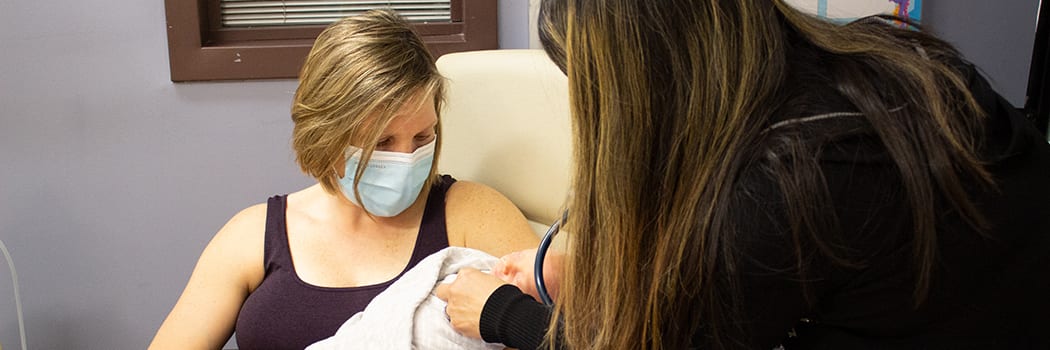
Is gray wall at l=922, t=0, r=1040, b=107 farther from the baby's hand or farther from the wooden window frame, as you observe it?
the baby's hand

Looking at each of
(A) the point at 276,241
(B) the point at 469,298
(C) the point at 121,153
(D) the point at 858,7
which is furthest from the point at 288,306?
(D) the point at 858,7

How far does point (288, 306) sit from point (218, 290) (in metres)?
0.14

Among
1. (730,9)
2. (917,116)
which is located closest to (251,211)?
(730,9)

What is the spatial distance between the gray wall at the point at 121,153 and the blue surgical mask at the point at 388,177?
0.72 meters

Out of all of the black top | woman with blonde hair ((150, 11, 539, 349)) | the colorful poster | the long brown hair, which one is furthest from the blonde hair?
the colorful poster

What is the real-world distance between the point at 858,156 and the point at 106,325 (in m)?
2.12

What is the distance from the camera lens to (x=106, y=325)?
2.42 m

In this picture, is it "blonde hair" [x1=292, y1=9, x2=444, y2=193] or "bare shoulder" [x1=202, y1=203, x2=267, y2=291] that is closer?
"blonde hair" [x1=292, y1=9, x2=444, y2=193]

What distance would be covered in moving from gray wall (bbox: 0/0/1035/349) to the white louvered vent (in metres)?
0.17

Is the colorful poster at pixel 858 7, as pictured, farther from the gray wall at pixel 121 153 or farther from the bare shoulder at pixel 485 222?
the bare shoulder at pixel 485 222

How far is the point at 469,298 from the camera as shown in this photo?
1.34 meters

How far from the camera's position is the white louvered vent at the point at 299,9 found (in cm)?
234

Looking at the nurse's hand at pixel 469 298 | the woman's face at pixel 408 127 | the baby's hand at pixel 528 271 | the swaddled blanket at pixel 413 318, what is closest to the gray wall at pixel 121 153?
the woman's face at pixel 408 127

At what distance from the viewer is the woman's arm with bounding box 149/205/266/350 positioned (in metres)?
1.68
